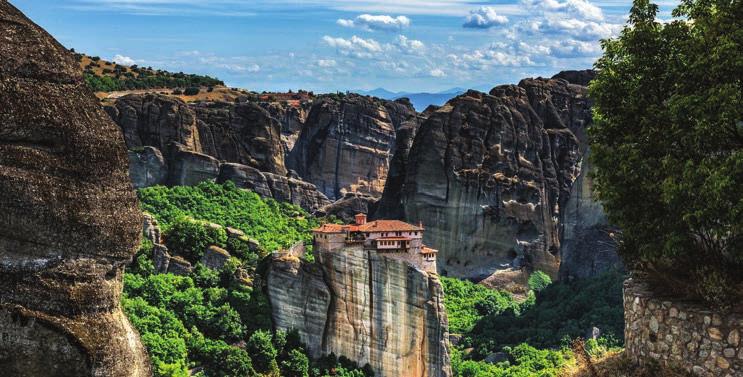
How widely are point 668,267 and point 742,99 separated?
2.00m

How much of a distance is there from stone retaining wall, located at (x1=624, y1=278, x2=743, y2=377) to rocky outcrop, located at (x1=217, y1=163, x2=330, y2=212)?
67309mm

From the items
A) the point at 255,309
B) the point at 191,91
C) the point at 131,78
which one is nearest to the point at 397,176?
the point at 255,309

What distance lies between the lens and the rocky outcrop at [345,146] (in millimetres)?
101250

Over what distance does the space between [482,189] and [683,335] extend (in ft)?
230

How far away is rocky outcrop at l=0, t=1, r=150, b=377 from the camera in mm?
13055

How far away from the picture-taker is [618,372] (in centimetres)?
1070

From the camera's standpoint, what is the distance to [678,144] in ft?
32.9

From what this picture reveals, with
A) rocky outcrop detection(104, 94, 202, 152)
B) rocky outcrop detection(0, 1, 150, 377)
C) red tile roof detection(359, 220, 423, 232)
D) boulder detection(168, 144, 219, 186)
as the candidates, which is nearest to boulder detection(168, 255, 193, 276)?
red tile roof detection(359, 220, 423, 232)

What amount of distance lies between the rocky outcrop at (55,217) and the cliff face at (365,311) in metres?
38.1

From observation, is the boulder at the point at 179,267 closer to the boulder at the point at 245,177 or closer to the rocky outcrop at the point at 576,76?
the boulder at the point at 245,177

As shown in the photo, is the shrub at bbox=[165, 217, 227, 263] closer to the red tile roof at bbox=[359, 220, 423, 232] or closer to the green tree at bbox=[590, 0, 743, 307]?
the red tile roof at bbox=[359, 220, 423, 232]

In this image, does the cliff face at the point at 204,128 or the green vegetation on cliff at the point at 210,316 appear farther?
the cliff face at the point at 204,128

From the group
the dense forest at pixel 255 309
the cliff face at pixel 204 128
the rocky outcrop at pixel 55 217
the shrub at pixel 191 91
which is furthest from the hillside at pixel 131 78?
the rocky outcrop at pixel 55 217

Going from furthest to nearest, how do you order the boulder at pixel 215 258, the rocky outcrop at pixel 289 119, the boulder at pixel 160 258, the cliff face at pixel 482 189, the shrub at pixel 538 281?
the rocky outcrop at pixel 289 119 < the shrub at pixel 538 281 < the cliff face at pixel 482 189 < the boulder at pixel 215 258 < the boulder at pixel 160 258
